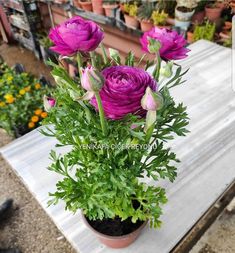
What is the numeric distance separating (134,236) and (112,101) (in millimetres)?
441

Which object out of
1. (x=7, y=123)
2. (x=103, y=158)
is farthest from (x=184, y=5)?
(x=103, y=158)

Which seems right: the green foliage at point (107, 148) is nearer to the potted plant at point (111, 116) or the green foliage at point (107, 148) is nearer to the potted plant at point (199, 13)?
the potted plant at point (111, 116)

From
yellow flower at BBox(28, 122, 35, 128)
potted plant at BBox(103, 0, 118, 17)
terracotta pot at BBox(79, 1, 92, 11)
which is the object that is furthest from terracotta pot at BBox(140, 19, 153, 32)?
yellow flower at BBox(28, 122, 35, 128)

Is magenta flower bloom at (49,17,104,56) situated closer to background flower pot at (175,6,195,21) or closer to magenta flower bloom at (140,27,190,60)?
magenta flower bloom at (140,27,190,60)

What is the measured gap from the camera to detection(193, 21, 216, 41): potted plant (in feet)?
6.32

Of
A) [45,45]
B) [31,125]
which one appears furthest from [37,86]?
[45,45]

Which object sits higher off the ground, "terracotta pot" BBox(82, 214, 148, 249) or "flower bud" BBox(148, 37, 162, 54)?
"flower bud" BBox(148, 37, 162, 54)

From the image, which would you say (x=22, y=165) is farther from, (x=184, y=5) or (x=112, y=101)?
(x=184, y=5)

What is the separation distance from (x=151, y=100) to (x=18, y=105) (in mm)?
1635

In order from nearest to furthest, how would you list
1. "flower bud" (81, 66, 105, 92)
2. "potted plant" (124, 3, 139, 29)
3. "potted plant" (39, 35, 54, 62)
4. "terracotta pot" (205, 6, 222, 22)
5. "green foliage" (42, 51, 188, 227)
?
"flower bud" (81, 66, 105, 92), "green foliage" (42, 51, 188, 227), "terracotta pot" (205, 6, 222, 22), "potted plant" (124, 3, 139, 29), "potted plant" (39, 35, 54, 62)

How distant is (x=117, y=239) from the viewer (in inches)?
28.5

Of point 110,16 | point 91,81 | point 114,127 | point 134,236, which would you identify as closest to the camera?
point 91,81

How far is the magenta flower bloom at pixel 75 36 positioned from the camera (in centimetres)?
46

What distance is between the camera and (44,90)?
2111 mm
